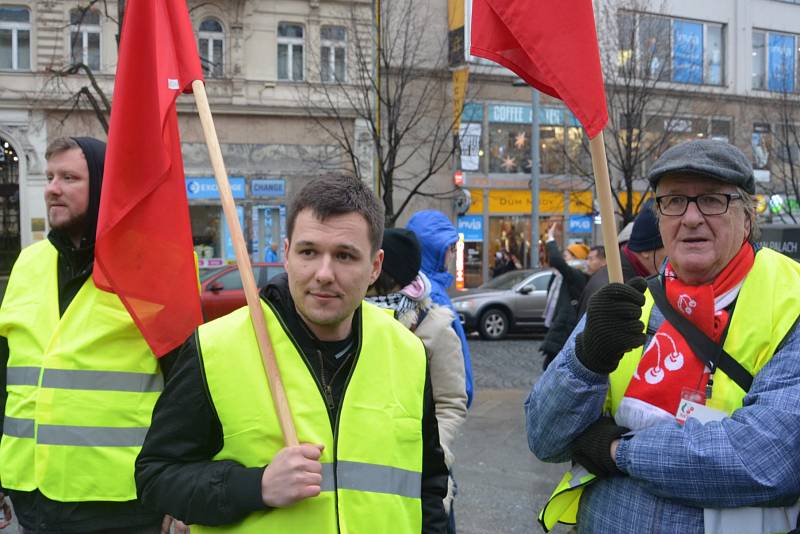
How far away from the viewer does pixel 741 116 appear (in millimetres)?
27578

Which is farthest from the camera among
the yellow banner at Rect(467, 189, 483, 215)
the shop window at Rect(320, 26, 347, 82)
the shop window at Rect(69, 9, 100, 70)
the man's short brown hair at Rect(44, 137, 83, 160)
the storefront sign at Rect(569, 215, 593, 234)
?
the storefront sign at Rect(569, 215, 593, 234)

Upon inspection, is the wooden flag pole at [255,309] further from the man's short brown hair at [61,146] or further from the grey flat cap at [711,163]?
the grey flat cap at [711,163]

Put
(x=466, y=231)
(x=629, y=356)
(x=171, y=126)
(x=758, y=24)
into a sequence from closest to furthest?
1. (x=629, y=356)
2. (x=171, y=126)
3. (x=466, y=231)
4. (x=758, y=24)

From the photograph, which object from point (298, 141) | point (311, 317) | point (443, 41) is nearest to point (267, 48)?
point (298, 141)

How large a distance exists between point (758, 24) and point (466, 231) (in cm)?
1439

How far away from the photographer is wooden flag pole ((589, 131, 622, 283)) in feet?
6.95

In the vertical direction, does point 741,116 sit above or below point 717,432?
above

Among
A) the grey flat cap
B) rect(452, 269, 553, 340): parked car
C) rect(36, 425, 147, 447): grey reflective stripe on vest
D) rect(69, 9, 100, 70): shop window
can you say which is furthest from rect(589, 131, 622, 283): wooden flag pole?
rect(69, 9, 100, 70): shop window

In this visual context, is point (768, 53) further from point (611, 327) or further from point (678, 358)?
point (611, 327)

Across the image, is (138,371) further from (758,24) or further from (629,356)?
(758,24)

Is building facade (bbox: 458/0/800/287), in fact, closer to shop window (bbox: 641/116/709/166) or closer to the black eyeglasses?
shop window (bbox: 641/116/709/166)

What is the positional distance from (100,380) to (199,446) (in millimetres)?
1028

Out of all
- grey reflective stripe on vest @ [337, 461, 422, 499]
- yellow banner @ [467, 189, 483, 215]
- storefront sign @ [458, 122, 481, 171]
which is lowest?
grey reflective stripe on vest @ [337, 461, 422, 499]

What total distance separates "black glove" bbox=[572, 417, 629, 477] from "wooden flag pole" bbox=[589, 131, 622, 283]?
41 cm
